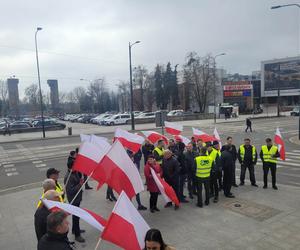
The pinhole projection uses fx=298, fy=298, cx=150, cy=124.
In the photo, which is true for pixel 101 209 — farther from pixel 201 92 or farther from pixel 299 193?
pixel 201 92

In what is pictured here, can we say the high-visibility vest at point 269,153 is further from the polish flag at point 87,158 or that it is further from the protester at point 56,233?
the protester at point 56,233

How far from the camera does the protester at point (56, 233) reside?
331cm

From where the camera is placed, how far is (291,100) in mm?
96312

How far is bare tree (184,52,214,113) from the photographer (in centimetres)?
6391

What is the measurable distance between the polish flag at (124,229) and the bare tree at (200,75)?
6237 cm

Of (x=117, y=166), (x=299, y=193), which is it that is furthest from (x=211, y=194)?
(x=117, y=166)

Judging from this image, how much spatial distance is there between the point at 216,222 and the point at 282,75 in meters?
97.7

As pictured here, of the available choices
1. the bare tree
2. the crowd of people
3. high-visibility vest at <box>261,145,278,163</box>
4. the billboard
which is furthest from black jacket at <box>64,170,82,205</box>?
the billboard

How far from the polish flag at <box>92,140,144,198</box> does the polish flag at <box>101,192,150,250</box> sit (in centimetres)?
193

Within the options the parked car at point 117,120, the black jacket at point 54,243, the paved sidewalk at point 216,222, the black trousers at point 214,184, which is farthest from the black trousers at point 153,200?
the parked car at point 117,120

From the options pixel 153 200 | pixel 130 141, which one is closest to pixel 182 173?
pixel 153 200

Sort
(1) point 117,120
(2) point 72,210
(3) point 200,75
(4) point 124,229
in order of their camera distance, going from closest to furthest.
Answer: (4) point 124,229
(2) point 72,210
(1) point 117,120
(3) point 200,75

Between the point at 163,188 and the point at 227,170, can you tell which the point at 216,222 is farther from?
the point at 227,170

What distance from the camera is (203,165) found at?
306 inches
